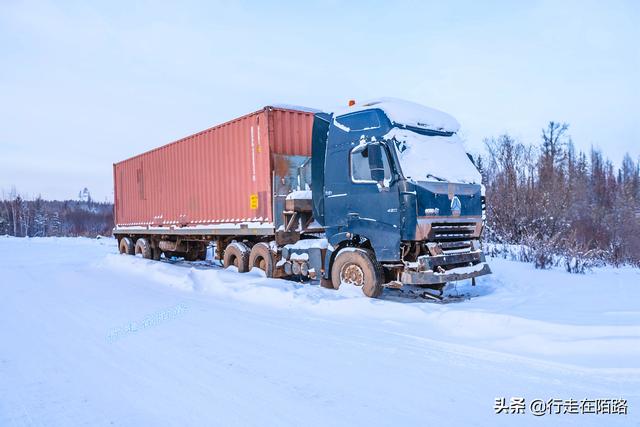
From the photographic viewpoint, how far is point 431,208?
6.91 meters

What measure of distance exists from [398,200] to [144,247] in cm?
1150

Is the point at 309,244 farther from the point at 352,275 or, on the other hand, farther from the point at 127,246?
the point at 127,246

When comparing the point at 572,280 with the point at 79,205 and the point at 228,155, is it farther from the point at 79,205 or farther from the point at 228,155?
the point at 79,205

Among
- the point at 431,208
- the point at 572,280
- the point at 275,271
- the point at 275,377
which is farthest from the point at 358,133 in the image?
the point at 572,280

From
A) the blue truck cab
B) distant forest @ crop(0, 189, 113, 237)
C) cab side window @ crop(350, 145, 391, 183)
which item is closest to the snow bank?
the blue truck cab

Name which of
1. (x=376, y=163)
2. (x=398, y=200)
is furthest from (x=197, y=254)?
(x=398, y=200)

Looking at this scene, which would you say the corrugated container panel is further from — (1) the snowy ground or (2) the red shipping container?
(1) the snowy ground

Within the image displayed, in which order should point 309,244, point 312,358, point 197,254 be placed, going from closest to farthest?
1. point 312,358
2. point 309,244
3. point 197,254

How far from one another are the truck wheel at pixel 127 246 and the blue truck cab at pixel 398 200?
11.1 meters

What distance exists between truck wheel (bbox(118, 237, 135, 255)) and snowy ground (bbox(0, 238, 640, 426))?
29.8 feet

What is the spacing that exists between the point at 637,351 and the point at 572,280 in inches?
205

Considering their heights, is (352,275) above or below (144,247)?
below

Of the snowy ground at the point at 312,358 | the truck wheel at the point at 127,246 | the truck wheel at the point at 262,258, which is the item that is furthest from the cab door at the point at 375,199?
the truck wheel at the point at 127,246

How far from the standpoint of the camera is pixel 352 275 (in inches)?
303
